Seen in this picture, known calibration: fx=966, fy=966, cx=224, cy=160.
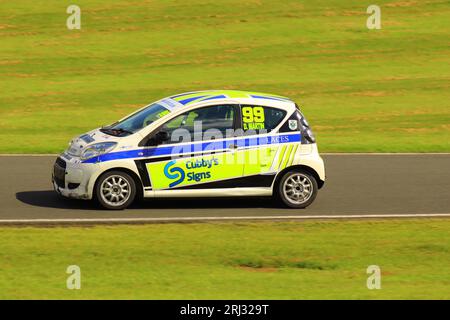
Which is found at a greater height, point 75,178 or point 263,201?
point 75,178

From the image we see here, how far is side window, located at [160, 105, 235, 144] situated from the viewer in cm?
1410

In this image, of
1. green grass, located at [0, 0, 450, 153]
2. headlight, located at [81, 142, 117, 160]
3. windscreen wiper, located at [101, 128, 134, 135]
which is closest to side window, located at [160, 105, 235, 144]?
windscreen wiper, located at [101, 128, 134, 135]

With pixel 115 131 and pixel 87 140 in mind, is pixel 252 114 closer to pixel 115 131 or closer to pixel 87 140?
pixel 115 131

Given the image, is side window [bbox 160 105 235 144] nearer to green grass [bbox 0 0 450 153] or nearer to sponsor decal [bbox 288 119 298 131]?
sponsor decal [bbox 288 119 298 131]

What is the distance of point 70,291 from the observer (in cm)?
991

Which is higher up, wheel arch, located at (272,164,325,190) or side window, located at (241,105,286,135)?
side window, located at (241,105,286,135)

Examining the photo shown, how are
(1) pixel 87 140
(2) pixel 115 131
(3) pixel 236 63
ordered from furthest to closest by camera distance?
(3) pixel 236 63
(2) pixel 115 131
(1) pixel 87 140

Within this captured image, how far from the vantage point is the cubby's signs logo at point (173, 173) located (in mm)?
14055

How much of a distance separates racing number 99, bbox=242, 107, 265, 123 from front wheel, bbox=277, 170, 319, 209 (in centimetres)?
94

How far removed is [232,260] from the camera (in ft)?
37.6

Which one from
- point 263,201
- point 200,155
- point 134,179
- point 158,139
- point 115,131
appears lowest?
point 263,201

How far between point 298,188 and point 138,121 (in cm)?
261

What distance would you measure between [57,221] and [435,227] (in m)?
5.21

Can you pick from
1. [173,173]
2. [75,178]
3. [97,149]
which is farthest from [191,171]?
[75,178]
